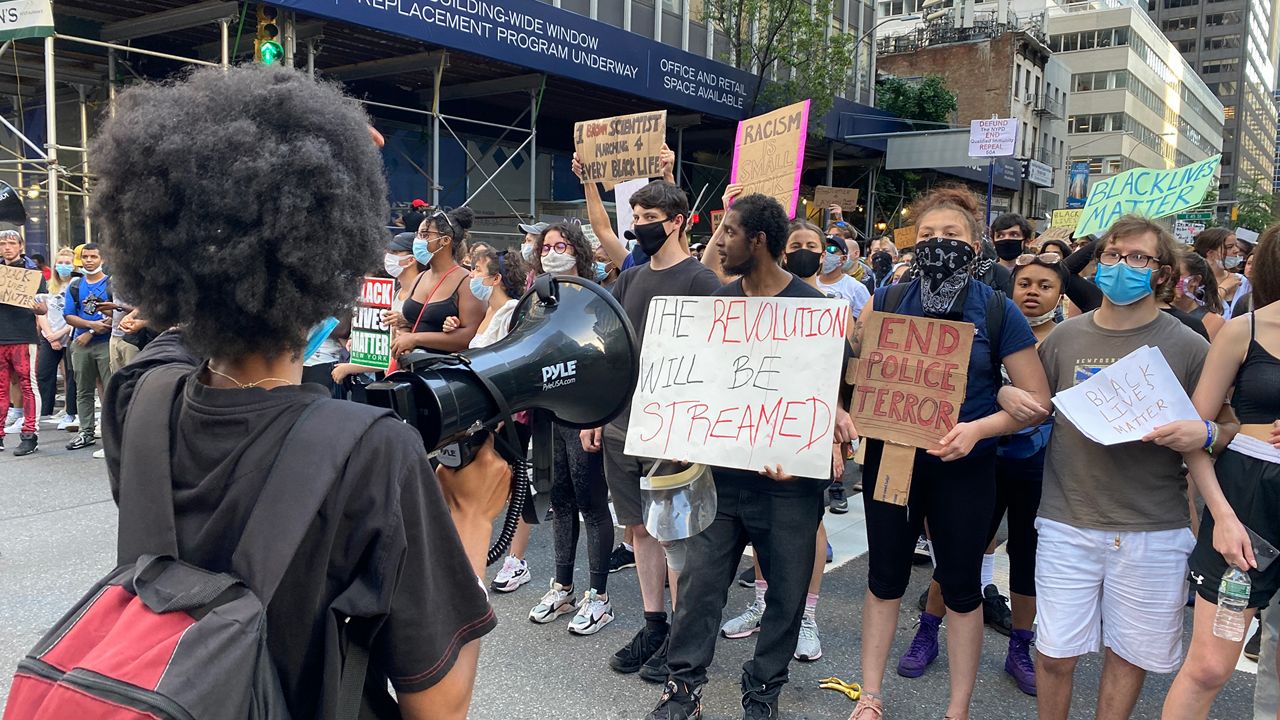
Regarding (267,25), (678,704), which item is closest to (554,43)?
(267,25)

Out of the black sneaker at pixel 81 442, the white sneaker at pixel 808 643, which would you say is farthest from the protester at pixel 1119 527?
the black sneaker at pixel 81 442

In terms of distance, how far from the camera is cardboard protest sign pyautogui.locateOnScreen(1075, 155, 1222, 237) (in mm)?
5699

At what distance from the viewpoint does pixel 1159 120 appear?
73.9 m

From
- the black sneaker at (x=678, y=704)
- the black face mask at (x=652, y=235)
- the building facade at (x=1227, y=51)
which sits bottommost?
the black sneaker at (x=678, y=704)

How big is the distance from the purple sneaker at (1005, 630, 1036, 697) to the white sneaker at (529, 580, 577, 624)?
1.98m

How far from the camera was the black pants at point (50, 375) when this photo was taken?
8141mm

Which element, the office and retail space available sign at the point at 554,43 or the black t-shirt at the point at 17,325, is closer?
the black t-shirt at the point at 17,325

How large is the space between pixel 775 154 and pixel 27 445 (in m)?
6.66

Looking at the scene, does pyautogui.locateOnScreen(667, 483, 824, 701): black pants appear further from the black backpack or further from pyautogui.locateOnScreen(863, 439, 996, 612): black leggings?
the black backpack

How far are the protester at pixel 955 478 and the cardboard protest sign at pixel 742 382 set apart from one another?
31 centimetres

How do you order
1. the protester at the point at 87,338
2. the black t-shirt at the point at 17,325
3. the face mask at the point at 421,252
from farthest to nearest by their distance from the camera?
the protester at the point at 87,338 < the black t-shirt at the point at 17,325 < the face mask at the point at 421,252

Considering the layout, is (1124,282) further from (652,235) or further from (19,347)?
(19,347)

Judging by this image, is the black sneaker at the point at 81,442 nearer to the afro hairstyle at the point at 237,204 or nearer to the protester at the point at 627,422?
the protester at the point at 627,422

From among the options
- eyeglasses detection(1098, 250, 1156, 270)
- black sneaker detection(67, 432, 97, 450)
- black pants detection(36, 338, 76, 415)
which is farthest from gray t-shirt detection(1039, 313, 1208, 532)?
black pants detection(36, 338, 76, 415)
